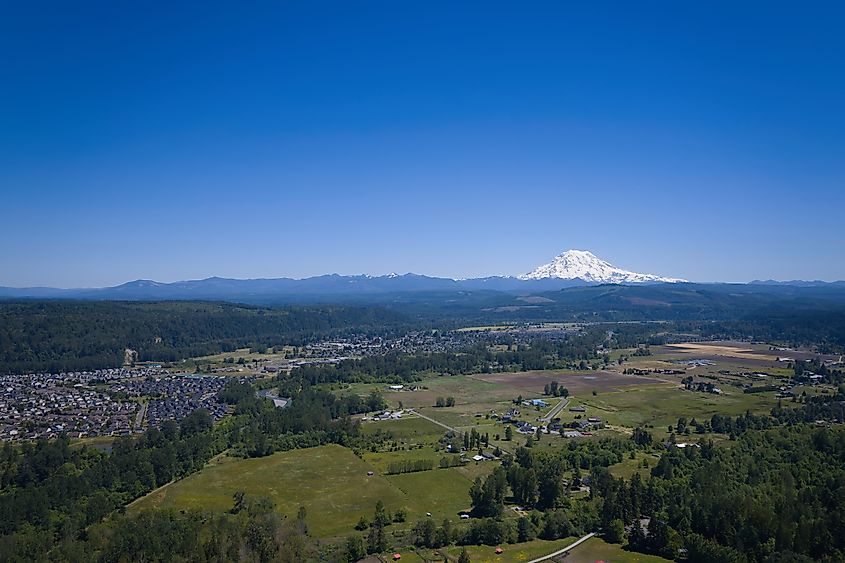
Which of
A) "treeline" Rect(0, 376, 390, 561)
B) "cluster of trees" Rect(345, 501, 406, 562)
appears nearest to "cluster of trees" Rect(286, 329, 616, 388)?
"treeline" Rect(0, 376, 390, 561)

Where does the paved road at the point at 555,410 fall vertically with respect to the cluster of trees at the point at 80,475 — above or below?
below

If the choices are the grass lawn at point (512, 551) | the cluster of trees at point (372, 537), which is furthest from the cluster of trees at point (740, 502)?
the cluster of trees at point (372, 537)

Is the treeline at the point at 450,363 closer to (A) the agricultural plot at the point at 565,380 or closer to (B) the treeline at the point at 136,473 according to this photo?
(A) the agricultural plot at the point at 565,380

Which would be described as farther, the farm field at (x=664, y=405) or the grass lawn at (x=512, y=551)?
the farm field at (x=664, y=405)

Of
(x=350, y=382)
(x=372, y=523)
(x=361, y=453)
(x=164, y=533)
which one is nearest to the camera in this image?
(x=164, y=533)

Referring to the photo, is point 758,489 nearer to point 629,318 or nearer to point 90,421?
point 90,421

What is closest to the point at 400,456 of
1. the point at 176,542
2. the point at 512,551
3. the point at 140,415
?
the point at 512,551

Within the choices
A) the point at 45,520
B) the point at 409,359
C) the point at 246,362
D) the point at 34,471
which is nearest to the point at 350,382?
the point at 409,359
